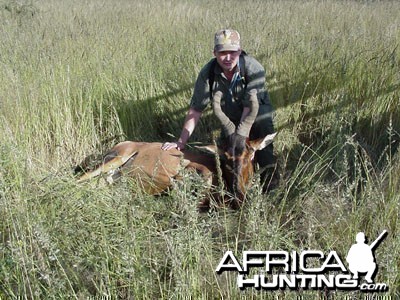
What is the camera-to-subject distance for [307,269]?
1991 millimetres

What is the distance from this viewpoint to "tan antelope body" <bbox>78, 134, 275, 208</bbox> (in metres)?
3.43

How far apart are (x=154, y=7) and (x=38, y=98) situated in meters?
5.02

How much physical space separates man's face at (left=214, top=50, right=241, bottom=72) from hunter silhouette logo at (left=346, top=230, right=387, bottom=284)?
2.15 meters

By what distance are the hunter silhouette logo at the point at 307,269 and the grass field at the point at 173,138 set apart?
0.04 meters

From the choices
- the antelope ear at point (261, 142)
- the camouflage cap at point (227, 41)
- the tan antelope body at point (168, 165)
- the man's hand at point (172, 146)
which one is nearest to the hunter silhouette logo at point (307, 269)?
the tan antelope body at point (168, 165)

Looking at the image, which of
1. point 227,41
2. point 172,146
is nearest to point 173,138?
point 172,146

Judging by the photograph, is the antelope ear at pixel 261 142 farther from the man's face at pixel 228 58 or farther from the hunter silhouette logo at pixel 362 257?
the hunter silhouette logo at pixel 362 257

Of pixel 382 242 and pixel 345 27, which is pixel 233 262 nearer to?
pixel 382 242

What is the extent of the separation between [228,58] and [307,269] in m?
2.27

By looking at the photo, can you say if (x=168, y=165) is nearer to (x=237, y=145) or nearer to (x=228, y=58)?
(x=237, y=145)

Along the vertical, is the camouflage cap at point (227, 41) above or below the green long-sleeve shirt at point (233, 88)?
above

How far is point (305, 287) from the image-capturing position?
1.92 m

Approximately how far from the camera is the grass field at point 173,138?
208 cm

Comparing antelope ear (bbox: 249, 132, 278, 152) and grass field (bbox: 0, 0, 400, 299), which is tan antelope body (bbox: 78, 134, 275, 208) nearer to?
antelope ear (bbox: 249, 132, 278, 152)
